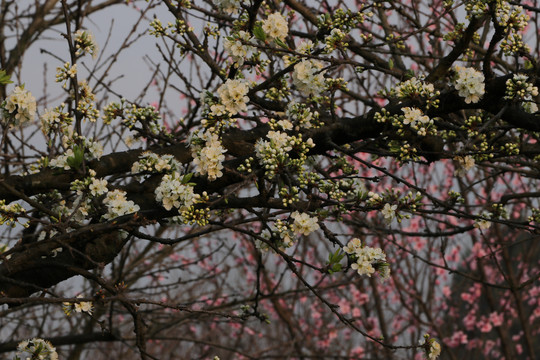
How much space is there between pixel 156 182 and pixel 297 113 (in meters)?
0.83

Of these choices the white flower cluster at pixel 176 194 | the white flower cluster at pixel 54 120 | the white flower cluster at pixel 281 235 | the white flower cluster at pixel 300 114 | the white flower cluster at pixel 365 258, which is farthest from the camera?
the white flower cluster at pixel 54 120

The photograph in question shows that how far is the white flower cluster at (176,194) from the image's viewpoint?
102 inches

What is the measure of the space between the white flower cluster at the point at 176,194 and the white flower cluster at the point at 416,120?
1.11 m

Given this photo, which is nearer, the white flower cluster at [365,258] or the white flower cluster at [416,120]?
the white flower cluster at [365,258]

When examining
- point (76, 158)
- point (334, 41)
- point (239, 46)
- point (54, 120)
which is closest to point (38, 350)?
point (76, 158)

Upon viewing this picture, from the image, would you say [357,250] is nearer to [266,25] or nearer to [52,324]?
[266,25]

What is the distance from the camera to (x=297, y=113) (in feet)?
10.3

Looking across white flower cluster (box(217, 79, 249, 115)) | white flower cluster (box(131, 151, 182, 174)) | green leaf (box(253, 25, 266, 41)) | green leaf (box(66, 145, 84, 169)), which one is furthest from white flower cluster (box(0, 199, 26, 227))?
green leaf (box(253, 25, 266, 41))

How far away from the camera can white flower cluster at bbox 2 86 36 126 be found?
312 centimetres

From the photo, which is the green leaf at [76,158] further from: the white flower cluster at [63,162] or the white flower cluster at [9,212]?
the white flower cluster at [9,212]

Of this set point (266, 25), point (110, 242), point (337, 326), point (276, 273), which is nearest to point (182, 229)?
point (276, 273)

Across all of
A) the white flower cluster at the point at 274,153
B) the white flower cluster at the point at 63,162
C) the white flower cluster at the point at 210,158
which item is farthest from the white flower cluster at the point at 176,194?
the white flower cluster at the point at 63,162

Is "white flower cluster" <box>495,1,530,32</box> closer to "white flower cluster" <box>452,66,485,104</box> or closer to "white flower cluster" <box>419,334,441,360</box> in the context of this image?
"white flower cluster" <box>452,66,485,104</box>

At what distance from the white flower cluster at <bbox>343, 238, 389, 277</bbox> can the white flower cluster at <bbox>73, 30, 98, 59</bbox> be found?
6.49ft
